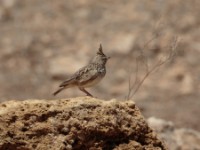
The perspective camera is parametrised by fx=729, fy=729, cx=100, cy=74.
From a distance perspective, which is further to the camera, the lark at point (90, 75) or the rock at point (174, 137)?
the rock at point (174, 137)

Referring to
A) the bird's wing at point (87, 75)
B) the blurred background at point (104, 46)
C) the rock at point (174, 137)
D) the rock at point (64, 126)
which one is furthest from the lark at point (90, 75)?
the blurred background at point (104, 46)

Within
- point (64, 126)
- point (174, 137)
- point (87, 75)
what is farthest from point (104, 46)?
point (64, 126)

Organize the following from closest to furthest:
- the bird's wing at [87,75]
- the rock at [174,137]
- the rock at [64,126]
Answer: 1. the rock at [64,126]
2. the bird's wing at [87,75]
3. the rock at [174,137]

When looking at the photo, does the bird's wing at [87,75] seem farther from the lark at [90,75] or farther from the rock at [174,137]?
the rock at [174,137]

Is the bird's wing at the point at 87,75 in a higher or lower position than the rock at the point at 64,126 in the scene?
higher

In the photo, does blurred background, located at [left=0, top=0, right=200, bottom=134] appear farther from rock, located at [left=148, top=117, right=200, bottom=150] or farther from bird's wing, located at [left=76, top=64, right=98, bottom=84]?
bird's wing, located at [left=76, top=64, right=98, bottom=84]

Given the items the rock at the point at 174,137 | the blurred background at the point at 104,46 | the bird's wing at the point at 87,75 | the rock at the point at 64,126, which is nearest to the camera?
the rock at the point at 64,126
